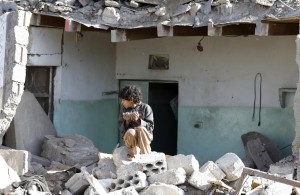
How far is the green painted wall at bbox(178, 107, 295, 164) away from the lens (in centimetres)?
1381

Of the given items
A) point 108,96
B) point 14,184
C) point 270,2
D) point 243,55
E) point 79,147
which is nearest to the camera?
point 14,184

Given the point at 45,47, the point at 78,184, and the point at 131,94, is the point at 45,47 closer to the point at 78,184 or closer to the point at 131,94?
the point at 131,94

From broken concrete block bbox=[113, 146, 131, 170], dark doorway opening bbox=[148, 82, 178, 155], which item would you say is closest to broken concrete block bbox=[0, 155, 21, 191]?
broken concrete block bbox=[113, 146, 131, 170]

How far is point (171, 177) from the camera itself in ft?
34.5

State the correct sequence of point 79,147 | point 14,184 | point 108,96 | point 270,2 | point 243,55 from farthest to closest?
point 108,96 < point 243,55 < point 79,147 < point 270,2 < point 14,184

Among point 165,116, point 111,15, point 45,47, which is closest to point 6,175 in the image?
point 45,47

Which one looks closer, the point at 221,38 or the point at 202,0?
the point at 202,0

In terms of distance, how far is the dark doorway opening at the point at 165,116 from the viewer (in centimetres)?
1603

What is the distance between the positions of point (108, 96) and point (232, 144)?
A: 3.01 meters

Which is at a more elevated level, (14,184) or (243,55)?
(243,55)

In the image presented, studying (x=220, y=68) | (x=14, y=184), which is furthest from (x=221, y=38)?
(x=14, y=184)

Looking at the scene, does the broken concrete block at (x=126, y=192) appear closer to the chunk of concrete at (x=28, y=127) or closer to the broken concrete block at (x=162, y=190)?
the broken concrete block at (x=162, y=190)

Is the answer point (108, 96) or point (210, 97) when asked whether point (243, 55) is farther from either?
point (108, 96)

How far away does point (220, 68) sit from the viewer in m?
14.7
